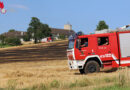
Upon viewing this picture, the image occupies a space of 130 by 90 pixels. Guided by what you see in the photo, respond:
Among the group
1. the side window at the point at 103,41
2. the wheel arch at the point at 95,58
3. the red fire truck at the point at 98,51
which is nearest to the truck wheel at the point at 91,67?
the red fire truck at the point at 98,51

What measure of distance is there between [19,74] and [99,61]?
547cm

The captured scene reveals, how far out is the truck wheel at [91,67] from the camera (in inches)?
565

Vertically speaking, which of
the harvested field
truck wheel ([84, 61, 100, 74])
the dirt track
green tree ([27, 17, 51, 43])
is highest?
green tree ([27, 17, 51, 43])

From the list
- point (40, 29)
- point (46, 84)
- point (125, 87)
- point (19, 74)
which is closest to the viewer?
point (125, 87)

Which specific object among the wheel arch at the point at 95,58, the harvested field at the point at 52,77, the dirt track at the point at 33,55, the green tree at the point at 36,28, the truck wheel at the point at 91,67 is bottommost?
the harvested field at the point at 52,77

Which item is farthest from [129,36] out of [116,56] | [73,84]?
[73,84]

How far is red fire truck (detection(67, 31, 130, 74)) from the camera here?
14.2m

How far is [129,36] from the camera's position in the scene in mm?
14883

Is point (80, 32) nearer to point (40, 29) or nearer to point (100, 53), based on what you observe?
point (100, 53)

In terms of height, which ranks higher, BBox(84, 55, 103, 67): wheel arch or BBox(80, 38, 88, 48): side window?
BBox(80, 38, 88, 48): side window

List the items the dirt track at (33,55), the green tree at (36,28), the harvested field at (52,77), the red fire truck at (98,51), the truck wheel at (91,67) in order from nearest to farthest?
the harvested field at (52,77) < the red fire truck at (98,51) < the truck wheel at (91,67) < the dirt track at (33,55) < the green tree at (36,28)

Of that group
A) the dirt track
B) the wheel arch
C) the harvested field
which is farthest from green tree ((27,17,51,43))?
the wheel arch

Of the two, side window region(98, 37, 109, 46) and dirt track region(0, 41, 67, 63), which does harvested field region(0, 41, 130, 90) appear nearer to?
side window region(98, 37, 109, 46)

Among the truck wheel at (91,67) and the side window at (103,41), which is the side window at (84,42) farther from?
the truck wheel at (91,67)
